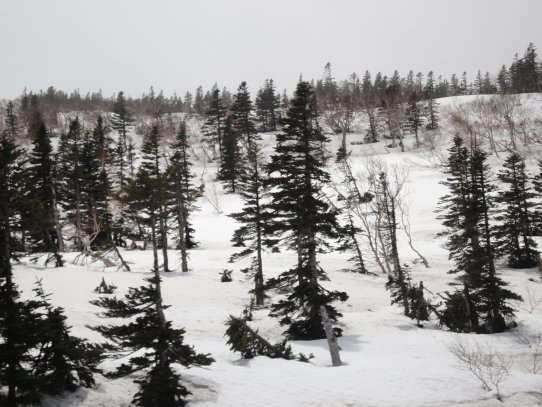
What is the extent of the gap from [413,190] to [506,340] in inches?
1413

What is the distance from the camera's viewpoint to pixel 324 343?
18.6 meters

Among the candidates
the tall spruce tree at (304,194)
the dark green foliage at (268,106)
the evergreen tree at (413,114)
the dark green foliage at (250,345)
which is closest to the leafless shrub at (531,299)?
the tall spruce tree at (304,194)

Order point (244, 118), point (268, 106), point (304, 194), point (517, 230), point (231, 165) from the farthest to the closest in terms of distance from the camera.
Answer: point (268, 106) → point (244, 118) → point (231, 165) → point (517, 230) → point (304, 194)

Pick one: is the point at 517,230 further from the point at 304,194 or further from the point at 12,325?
the point at 12,325

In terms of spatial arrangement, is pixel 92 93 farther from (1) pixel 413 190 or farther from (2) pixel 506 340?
(2) pixel 506 340

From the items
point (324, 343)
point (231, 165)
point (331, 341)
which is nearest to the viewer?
point (331, 341)

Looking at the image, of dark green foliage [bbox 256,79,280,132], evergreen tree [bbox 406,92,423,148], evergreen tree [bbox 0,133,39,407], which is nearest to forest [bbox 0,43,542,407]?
evergreen tree [bbox 0,133,39,407]

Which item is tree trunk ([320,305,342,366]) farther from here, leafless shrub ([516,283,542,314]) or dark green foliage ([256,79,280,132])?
dark green foliage ([256,79,280,132])

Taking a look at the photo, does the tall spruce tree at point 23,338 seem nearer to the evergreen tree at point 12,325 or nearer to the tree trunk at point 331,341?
the evergreen tree at point 12,325

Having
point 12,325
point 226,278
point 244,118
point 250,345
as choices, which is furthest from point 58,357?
point 244,118

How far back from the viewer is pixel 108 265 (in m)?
31.1

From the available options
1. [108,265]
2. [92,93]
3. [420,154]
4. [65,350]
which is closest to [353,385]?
[65,350]

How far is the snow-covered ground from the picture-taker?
11.7m

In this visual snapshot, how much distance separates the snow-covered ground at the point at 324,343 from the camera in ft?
38.4
